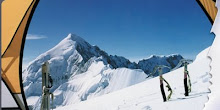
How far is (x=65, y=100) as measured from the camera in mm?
97875

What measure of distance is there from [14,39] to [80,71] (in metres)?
110

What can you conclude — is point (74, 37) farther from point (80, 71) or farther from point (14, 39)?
point (14, 39)

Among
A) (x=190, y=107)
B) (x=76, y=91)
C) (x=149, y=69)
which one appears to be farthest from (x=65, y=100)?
(x=190, y=107)

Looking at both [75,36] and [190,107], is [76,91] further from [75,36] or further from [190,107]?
[190,107]

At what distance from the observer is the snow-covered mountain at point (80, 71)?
9294 cm

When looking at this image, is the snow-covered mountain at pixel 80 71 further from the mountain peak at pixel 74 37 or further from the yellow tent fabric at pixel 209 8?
the yellow tent fabric at pixel 209 8

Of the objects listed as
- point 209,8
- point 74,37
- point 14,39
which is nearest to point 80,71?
point 74,37

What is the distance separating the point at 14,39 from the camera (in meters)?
3.51

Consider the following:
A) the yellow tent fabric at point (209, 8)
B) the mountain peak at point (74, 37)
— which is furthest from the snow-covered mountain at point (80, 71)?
the yellow tent fabric at point (209, 8)

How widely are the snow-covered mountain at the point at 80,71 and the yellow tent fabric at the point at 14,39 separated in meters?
80.7

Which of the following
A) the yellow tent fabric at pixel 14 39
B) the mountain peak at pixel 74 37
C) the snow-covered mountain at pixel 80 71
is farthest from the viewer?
the mountain peak at pixel 74 37

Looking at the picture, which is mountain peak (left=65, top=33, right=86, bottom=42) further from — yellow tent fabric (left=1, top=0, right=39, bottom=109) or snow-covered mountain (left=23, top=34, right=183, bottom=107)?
yellow tent fabric (left=1, top=0, right=39, bottom=109)

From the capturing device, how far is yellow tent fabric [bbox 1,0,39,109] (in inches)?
127

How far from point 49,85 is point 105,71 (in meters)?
93.4
